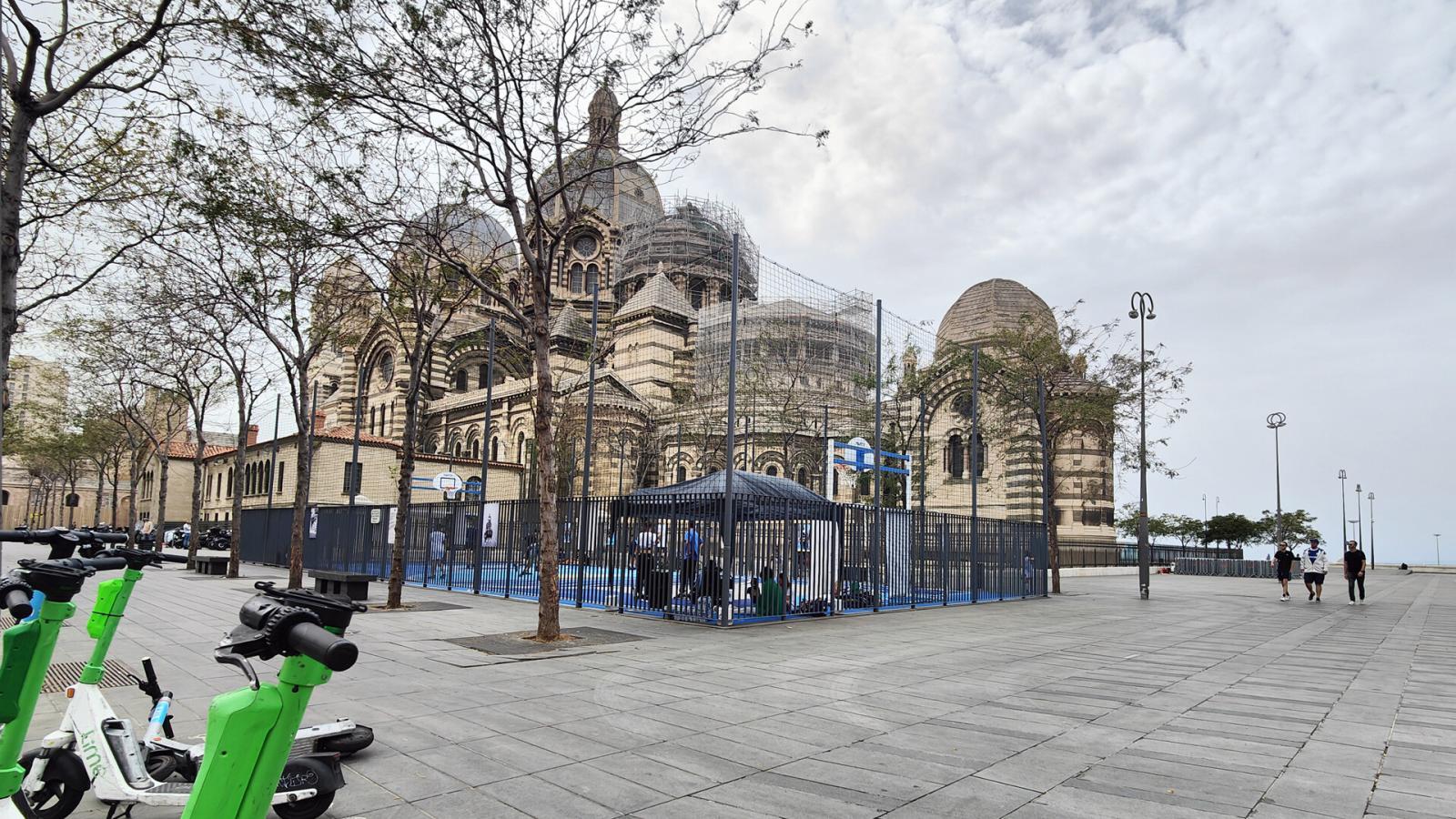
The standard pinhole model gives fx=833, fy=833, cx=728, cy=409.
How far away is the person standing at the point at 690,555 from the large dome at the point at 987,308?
29.1m

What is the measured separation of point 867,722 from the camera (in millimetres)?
6613

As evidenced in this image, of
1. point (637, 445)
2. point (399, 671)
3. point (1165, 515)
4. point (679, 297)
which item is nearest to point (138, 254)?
point (399, 671)

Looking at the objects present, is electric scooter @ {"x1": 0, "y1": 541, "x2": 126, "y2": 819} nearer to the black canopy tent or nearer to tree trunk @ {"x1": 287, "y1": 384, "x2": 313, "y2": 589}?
the black canopy tent

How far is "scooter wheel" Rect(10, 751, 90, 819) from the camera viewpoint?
4.08 metres

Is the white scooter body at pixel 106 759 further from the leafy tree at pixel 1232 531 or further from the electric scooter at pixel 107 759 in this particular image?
the leafy tree at pixel 1232 531

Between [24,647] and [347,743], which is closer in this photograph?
[24,647]

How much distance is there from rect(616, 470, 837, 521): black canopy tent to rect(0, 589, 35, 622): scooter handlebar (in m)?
10.2

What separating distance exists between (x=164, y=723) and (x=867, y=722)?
15.5ft

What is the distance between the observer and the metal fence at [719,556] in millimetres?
13898

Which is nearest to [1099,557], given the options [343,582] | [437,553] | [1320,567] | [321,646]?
[1320,567]

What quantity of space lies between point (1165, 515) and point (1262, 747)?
7274 cm

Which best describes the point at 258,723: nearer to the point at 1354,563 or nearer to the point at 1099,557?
the point at 1354,563

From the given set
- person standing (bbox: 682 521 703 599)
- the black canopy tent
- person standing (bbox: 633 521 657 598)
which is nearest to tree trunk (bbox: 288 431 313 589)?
person standing (bbox: 633 521 657 598)

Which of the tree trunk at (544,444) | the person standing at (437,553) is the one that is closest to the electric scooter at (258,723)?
the tree trunk at (544,444)
